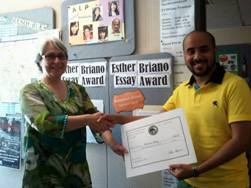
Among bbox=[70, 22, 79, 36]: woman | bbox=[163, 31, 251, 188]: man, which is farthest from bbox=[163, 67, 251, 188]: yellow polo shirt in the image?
bbox=[70, 22, 79, 36]: woman

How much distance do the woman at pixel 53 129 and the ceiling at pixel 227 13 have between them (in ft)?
4.23

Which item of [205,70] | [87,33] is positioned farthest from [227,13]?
[205,70]

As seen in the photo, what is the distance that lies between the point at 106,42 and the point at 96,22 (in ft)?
0.47

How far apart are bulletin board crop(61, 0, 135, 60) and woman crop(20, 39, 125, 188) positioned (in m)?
0.42

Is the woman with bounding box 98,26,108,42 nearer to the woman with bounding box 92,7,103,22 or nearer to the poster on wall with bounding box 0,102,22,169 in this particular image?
the woman with bounding box 92,7,103,22

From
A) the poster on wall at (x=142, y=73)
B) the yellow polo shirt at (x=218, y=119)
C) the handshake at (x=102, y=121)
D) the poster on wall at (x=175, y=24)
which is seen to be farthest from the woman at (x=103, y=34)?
the yellow polo shirt at (x=218, y=119)

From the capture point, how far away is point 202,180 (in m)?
1.39

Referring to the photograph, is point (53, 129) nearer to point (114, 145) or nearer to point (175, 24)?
point (114, 145)

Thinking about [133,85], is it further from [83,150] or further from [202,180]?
[202,180]

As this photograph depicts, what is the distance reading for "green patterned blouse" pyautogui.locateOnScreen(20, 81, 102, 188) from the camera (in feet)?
4.99

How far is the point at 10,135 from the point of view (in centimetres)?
240

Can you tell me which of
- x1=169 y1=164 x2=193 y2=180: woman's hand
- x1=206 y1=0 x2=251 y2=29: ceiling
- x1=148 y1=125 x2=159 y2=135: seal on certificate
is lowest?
x1=169 y1=164 x2=193 y2=180: woman's hand

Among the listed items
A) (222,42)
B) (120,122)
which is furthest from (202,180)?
(222,42)

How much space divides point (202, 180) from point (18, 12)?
→ 1690 millimetres
